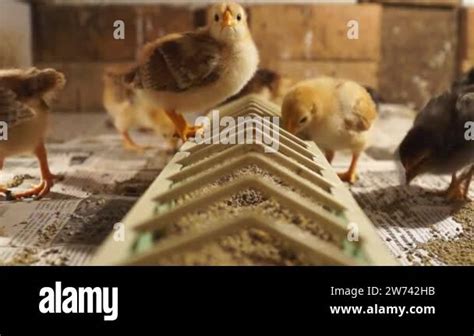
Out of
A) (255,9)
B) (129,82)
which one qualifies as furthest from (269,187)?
Answer: (255,9)

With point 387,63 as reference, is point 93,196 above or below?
below

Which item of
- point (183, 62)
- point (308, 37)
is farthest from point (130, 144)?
point (308, 37)

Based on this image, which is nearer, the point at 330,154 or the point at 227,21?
the point at 227,21

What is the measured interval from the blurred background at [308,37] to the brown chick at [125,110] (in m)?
0.17

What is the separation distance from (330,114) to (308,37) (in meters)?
1.12

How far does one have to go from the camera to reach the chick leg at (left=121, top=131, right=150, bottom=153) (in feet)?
5.93

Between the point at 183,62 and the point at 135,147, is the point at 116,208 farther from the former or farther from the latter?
the point at 135,147

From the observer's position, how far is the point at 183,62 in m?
1.28

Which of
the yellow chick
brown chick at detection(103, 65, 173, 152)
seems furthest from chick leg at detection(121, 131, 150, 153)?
the yellow chick
